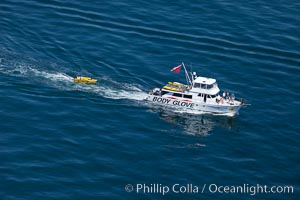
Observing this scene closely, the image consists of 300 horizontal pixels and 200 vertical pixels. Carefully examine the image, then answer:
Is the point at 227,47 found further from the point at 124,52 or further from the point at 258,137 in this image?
the point at 258,137

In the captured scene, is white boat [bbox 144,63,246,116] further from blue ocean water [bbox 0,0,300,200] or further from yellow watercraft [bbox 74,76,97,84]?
yellow watercraft [bbox 74,76,97,84]

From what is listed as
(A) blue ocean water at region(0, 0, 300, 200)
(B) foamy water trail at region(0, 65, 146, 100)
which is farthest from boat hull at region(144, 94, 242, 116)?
(B) foamy water trail at region(0, 65, 146, 100)

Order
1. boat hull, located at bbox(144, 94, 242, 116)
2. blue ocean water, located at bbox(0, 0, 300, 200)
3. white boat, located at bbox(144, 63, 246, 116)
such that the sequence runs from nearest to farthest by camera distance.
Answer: blue ocean water, located at bbox(0, 0, 300, 200)
boat hull, located at bbox(144, 94, 242, 116)
white boat, located at bbox(144, 63, 246, 116)

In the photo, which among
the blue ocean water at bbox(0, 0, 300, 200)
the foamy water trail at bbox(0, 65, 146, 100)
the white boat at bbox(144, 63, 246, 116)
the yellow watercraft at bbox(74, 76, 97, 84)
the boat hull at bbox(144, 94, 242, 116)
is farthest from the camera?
the yellow watercraft at bbox(74, 76, 97, 84)

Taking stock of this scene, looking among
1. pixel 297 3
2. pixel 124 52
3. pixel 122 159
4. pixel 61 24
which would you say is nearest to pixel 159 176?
pixel 122 159

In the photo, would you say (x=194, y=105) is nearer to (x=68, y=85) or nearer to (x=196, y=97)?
(x=196, y=97)

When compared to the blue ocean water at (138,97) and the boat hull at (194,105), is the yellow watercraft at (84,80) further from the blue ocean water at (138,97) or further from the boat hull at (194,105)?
the boat hull at (194,105)
